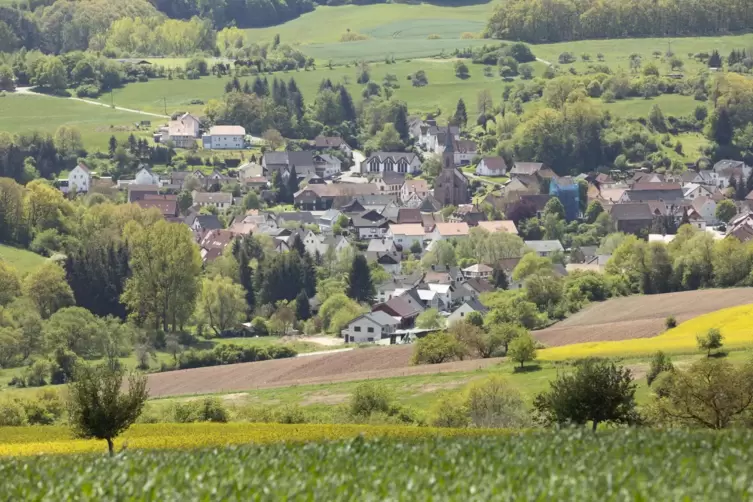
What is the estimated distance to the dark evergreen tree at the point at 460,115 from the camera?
151 meters

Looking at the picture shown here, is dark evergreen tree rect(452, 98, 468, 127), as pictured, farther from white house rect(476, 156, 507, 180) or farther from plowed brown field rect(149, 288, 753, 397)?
plowed brown field rect(149, 288, 753, 397)

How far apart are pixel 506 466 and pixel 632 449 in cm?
296

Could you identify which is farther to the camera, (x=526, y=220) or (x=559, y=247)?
(x=526, y=220)

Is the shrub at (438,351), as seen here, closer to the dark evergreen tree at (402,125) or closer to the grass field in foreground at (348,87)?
the dark evergreen tree at (402,125)

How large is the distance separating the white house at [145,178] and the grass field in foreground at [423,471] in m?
96.1

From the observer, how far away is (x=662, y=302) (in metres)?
72.9

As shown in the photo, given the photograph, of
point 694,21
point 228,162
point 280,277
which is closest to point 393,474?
point 280,277

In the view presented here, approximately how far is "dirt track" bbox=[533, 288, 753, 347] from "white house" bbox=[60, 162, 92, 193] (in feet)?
179

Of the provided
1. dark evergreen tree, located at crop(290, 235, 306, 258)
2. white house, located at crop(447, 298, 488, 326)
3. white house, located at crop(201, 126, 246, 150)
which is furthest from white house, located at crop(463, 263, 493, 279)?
white house, located at crop(201, 126, 246, 150)

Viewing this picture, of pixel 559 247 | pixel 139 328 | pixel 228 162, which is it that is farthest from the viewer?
pixel 228 162

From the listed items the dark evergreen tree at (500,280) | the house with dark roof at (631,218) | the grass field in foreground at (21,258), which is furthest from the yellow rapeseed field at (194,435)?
the house with dark roof at (631,218)

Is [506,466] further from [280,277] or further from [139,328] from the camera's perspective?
[280,277]

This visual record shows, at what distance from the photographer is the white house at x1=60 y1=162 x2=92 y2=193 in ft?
389

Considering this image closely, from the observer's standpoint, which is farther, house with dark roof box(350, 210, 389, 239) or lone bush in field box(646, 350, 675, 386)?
house with dark roof box(350, 210, 389, 239)
